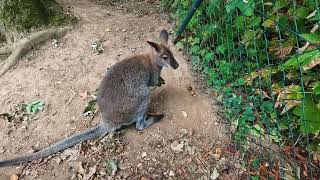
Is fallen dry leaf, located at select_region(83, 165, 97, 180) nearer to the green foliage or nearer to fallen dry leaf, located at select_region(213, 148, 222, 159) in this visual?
fallen dry leaf, located at select_region(213, 148, 222, 159)

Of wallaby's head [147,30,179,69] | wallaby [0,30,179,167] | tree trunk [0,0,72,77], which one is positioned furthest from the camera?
tree trunk [0,0,72,77]

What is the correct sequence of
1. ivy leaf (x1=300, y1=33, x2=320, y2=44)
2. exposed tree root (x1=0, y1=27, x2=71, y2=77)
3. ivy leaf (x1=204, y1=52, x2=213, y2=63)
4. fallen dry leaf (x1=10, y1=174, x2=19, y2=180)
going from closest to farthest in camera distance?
ivy leaf (x1=300, y1=33, x2=320, y2=44) < fallen dry leaf (x1=10, y1=174, x2=19, y2=180) < ivy leaf (x1=204, y1=52, x2=213, y2=63) < exposed tree root (x1=0, y1=27, x2=71, y2=77)

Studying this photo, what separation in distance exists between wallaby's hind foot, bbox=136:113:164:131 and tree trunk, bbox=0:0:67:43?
273 cm

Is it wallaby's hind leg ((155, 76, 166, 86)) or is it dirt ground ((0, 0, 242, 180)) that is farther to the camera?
wallaby's hind leg ((155, 76, 166, 86))

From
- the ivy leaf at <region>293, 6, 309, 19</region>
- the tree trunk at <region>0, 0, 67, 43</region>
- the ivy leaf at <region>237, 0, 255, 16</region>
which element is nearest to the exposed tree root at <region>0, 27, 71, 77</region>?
the tree trunk at <region>0, 0, 67, 43</region>

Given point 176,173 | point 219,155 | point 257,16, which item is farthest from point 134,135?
point 257,16

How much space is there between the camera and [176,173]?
4230mm

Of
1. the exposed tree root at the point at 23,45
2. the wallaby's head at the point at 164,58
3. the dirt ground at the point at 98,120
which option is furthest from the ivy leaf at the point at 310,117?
the exposed tree root at the point at 23,45

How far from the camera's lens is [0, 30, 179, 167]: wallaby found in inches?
178

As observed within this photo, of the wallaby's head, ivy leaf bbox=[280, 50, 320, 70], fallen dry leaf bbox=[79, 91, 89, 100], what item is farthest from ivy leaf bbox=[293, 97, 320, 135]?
fallen dry leaf bbox=[79, 91, 89, 100]

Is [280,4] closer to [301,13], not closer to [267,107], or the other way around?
[301,13]

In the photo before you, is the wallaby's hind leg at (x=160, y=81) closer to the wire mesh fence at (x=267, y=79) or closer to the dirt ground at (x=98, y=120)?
the dirt ground at (x=98, y=120)

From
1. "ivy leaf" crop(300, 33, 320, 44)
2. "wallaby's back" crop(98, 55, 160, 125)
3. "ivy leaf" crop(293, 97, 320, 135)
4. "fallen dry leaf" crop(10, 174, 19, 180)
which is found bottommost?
"fallen dry leaf" crop(10, 174, 19, 180)

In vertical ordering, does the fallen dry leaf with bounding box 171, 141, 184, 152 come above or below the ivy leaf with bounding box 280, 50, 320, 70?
below
